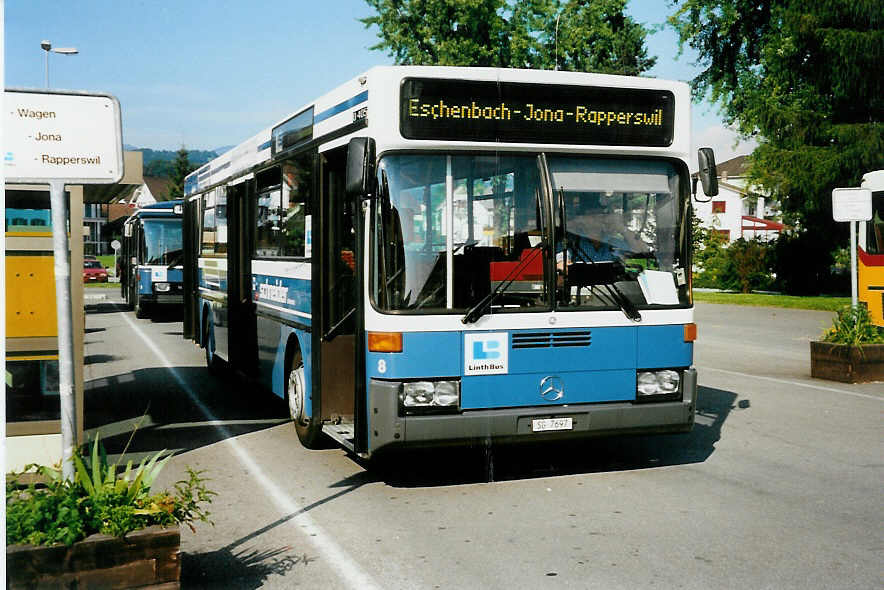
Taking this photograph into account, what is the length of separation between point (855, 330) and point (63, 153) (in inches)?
454

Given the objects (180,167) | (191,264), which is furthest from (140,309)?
(180,167)

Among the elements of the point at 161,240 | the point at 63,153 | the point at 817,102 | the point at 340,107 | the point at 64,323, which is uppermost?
the point at 817,102

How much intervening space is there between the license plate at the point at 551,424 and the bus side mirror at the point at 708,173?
2.00 m

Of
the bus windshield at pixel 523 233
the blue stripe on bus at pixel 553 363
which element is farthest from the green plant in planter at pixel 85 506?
the bus windshield at pixel 523 233

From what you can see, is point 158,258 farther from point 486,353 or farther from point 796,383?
point 486,353

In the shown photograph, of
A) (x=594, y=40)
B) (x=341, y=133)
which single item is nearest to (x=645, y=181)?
(x=341, y=133)

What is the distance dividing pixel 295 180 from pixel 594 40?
48517 millimetres

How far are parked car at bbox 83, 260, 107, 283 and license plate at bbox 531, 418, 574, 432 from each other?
6676cm

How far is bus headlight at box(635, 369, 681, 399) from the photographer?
25.0 ft

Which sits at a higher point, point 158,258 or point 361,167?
point 361,167

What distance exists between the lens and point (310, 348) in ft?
28.1

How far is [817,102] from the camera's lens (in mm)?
36781

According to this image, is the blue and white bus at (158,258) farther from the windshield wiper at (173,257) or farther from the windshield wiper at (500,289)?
the windshield wiper at (500,289)

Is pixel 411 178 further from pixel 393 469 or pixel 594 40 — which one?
pixel 594 40
